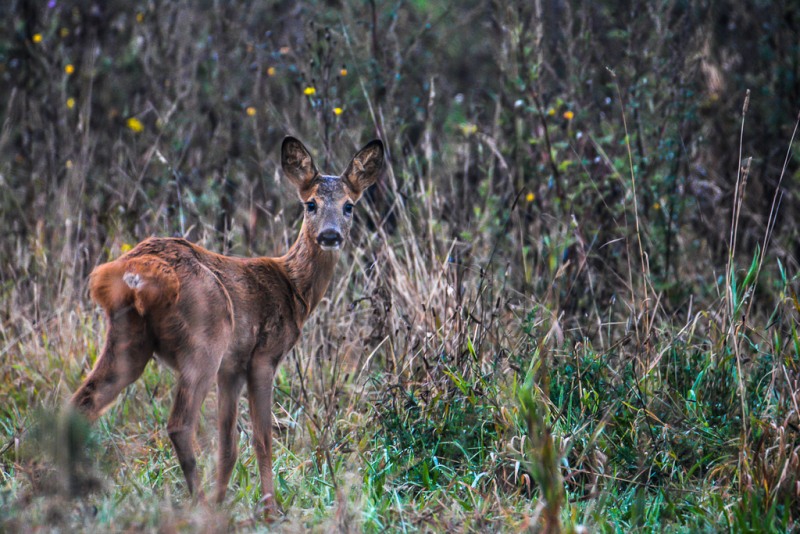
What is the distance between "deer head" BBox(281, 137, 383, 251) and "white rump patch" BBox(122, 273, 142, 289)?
3.54ft

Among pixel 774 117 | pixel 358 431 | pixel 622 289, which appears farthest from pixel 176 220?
pixel 774 117

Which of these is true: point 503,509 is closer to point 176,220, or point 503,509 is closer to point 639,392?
point 639,392

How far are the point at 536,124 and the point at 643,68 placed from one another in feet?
2.90

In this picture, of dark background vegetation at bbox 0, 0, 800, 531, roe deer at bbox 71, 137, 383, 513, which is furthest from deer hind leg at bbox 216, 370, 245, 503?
dark background vegetation at bbox 0, 0, 800, 531

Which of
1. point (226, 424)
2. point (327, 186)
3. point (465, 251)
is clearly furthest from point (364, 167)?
point (226, 424)

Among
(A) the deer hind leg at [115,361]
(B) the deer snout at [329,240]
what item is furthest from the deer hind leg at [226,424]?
(B) the deer snout at [329,240]

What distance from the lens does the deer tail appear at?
385 cm

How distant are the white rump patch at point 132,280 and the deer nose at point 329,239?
1.07 metres

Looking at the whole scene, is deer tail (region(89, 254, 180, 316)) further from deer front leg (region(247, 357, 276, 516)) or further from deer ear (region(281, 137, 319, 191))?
deer ear (region(281, 137, 319, 191))

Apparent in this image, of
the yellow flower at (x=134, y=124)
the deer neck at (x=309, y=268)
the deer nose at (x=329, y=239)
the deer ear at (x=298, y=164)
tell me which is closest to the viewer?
the deer nose at (x=329, y=239)

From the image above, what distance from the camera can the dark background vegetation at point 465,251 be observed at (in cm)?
402

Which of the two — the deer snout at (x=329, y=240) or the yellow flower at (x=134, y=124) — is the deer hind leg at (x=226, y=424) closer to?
the deer snout at (x=329, y=240)

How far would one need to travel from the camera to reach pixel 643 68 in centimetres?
648

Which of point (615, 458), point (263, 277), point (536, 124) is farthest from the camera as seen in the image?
point (536, 124)
